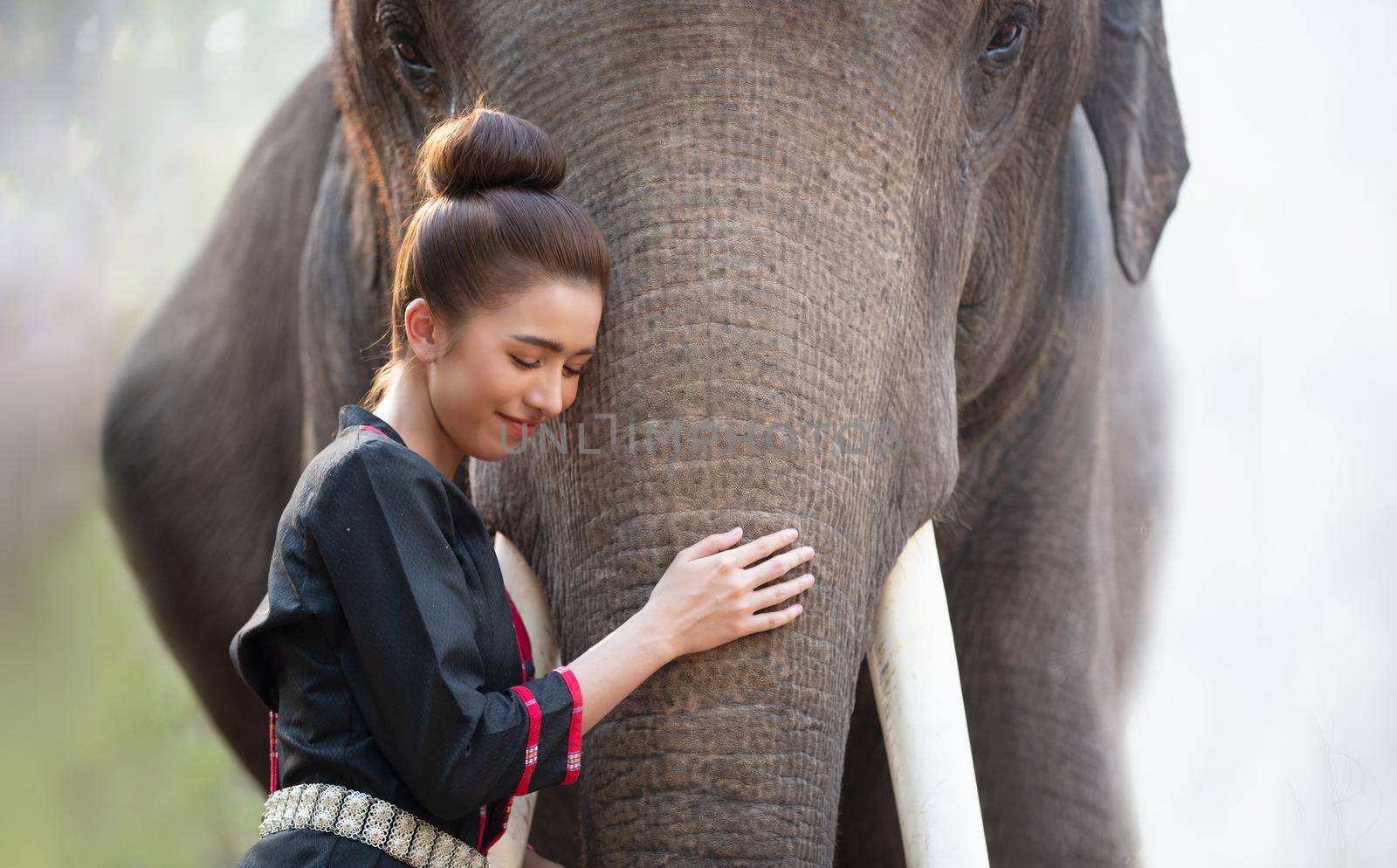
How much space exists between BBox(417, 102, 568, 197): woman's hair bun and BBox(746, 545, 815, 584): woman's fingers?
0.40m

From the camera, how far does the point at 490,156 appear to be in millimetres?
1405

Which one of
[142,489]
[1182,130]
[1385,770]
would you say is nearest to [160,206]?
[142,489]

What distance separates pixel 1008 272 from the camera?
2.16m

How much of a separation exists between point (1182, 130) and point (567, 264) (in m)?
1.39

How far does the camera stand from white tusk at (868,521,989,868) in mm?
1458

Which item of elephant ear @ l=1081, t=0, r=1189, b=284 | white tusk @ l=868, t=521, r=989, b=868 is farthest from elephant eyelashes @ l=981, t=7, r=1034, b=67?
white tusk @ l=868, t=521, r=989, b=868

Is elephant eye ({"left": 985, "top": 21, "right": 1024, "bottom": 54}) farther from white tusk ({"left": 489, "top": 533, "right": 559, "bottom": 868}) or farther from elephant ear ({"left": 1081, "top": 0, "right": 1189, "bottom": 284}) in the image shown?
white tusk ({"left": 489, "top": 533, "right": 559, "bottom": 868})

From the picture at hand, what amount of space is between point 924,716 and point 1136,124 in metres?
1.20

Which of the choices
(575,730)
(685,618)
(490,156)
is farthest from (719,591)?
(490,156)

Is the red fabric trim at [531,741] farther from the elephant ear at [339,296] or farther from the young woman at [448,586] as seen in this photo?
the elephant ear at [339,296]

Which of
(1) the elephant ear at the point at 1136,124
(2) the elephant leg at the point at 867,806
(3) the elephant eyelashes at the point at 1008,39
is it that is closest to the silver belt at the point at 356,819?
(3) the elephant eyelashes at the point at 1008,39

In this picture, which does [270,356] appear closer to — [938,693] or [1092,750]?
[1092,750]

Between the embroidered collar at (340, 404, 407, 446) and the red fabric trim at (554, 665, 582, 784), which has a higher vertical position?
the embroidered collar at (340, 404, 407, 446)

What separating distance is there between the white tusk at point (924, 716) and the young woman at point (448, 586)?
211mm
